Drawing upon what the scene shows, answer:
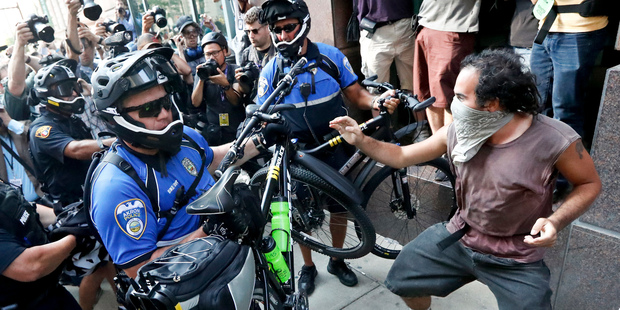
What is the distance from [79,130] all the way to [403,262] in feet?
10.3

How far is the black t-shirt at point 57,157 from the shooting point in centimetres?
336

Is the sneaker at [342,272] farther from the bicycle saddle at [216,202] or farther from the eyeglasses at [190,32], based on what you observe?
the eyeglasses at [190,32]

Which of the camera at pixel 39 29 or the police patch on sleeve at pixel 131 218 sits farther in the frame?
the camera at pixel 39 29

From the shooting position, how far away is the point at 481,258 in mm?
2361

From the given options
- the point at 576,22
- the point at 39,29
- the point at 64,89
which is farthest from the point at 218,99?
the point at 576,22

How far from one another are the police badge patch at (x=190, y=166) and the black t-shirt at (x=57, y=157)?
1694 mm

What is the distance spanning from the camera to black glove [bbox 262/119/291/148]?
276 centimetres

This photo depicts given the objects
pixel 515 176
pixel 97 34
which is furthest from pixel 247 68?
pixel 97 34

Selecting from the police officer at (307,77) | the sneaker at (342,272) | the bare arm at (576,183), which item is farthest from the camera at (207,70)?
the bare arm at (576,183)

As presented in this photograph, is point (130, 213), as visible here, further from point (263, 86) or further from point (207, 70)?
point (207, 70)

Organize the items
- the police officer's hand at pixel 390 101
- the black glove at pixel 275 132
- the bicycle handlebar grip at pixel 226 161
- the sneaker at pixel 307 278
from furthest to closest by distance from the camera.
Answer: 1. the sneaker at pixel 307 278
2. the police officer's hand at pixel 390 101
3. the black glove at pixel 275 132
4. the bicycle handlebar grip at pixel 226 161

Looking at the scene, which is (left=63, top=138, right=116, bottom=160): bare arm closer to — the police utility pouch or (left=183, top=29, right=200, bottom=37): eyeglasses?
(left=183, top=29, right=200, bottom=37): eyeglasses

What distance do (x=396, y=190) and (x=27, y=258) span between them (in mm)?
2783

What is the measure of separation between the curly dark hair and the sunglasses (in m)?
3.43
